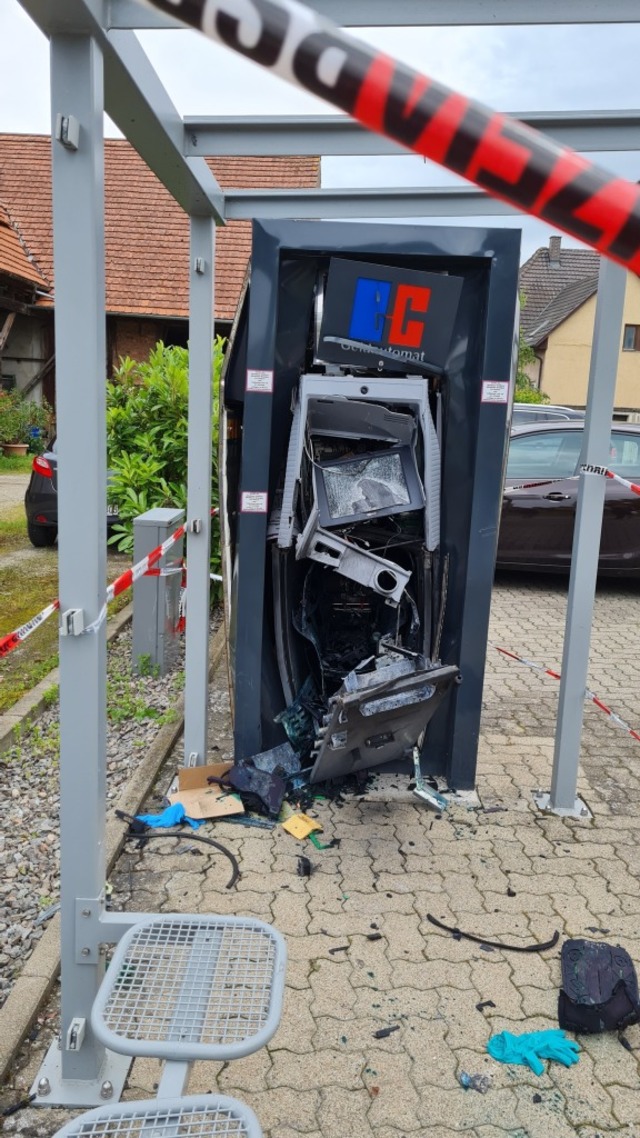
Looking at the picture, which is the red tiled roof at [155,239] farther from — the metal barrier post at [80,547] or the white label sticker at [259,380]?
the metal barrier post at [80,547]

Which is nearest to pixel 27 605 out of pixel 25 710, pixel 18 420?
pixel 25 710

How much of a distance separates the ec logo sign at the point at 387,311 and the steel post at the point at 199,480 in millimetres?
668

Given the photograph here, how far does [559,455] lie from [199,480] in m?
5.74

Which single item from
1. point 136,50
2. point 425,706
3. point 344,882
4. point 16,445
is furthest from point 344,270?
point 16,445

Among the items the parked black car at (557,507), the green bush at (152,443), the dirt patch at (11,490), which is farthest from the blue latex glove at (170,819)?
the dirt patch at (11,490)

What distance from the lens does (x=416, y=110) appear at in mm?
831

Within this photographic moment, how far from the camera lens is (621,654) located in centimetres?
688

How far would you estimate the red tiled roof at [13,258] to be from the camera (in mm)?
15552

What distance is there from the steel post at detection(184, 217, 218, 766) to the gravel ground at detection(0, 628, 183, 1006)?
0.59 metres

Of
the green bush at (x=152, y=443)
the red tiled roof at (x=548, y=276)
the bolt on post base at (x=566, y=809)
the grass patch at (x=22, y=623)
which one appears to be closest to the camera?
the bolt on post base at (x=566, y=809)

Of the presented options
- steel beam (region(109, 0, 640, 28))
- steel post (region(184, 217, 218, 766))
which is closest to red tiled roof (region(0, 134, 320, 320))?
steel post (region(184, 217, 218, 766))

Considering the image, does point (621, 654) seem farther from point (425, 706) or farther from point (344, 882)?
point (344, 882)

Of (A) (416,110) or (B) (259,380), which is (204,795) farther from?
(A) (416,110)

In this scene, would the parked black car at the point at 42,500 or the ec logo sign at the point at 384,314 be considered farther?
the parked black car at the point at 42,500
